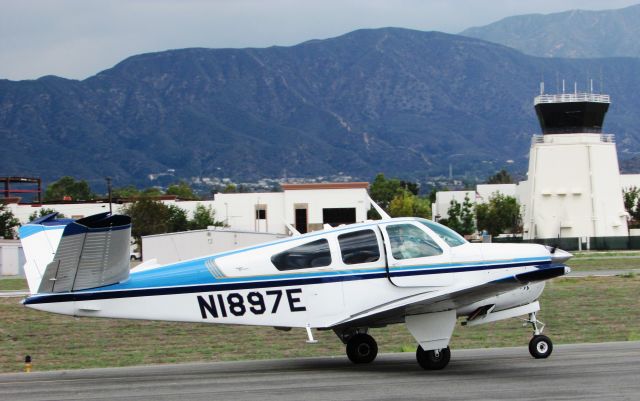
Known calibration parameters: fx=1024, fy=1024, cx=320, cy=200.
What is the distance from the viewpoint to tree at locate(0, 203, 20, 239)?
→ 103250mm

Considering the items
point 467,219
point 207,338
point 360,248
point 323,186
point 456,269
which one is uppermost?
point 323,186

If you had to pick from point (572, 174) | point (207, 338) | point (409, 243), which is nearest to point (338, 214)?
point (572, 174)

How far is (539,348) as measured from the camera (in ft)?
51.8

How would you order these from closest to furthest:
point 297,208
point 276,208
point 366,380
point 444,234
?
point 366,380 < point 444,234 < point 297,208 < point 276,208

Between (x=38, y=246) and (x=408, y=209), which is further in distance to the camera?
(x=408, y=209)

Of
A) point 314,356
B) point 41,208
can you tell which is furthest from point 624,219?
point 314,356

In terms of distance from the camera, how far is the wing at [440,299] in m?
14.2

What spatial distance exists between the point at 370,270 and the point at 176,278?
9.24 feet

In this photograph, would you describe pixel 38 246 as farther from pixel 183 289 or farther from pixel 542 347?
pixel 542 347

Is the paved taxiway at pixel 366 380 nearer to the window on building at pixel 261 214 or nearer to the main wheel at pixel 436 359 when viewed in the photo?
the main wheel at pixel 436 359

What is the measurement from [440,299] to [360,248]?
1464mm

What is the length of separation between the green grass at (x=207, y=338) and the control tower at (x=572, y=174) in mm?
59876

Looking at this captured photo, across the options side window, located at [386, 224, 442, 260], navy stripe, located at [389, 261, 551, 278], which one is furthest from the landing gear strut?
side window, located at [386, 224, 442, 260]

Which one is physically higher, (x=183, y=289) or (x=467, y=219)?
(x=467, y=219)
